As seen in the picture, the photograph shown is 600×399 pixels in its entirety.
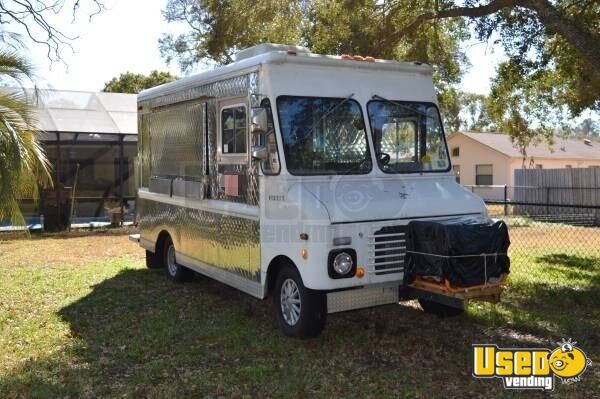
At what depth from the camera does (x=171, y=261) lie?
8750 mm

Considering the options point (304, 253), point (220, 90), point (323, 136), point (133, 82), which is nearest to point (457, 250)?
point (304, 253)

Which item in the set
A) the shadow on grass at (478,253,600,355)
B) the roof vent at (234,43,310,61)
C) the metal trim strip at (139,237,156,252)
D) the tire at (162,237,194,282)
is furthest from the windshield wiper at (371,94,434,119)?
the metal trim strip at (139,237,156,252)

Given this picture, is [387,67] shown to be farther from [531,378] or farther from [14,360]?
[14,360]

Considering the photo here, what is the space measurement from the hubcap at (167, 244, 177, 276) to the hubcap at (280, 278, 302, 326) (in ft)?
10.5

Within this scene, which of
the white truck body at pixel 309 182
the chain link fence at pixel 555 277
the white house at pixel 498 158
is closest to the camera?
the white truck body at pixel 309 182

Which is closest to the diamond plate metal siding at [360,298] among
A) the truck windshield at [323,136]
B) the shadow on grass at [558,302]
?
the truck windshield at [323,136]

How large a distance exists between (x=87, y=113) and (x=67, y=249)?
6576 millimetres

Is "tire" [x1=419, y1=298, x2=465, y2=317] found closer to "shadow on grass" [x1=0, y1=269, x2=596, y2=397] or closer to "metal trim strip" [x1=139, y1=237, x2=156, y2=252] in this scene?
→ "shadow on grass" [x1=0, y1=269, x2=596, y2=397]

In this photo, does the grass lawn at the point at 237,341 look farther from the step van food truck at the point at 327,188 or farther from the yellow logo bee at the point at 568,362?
the step van food truck at the point at 327,188

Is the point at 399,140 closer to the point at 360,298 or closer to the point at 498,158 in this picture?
the point at 360,298

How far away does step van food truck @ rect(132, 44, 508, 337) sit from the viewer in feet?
17.4

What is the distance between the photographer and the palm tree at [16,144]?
738 cm

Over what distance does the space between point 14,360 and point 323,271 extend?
9.65 ft

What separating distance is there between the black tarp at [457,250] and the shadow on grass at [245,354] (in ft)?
2.52
